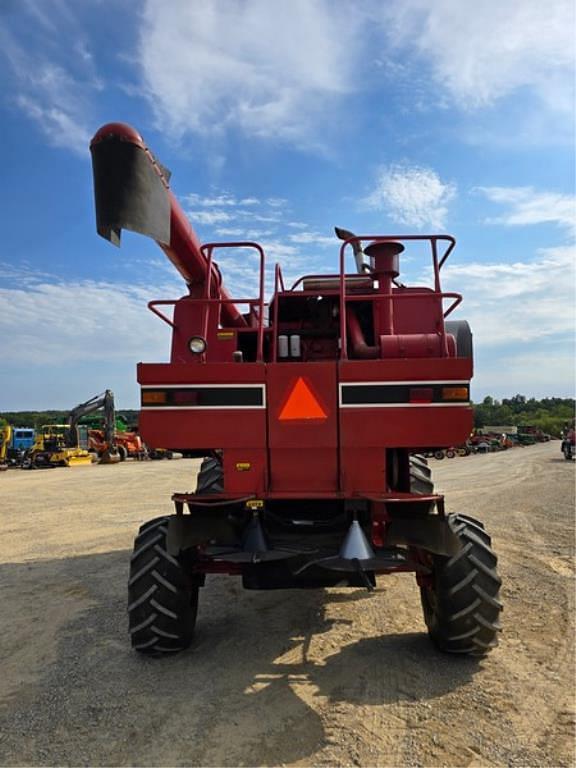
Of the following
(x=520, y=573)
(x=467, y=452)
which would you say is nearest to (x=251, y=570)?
(x=520, y=573)

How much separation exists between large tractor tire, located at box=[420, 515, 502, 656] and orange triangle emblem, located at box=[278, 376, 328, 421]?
4.15ft

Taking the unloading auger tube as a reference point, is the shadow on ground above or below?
below

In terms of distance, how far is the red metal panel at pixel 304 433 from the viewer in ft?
14.3

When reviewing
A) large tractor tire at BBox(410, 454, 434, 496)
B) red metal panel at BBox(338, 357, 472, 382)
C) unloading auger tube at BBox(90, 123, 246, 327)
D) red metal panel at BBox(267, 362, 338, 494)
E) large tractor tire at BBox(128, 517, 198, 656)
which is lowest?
large tractor tire at BBox(128, 517, 198, 656)

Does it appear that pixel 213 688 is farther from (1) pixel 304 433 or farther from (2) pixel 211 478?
(2) pixel 211 478

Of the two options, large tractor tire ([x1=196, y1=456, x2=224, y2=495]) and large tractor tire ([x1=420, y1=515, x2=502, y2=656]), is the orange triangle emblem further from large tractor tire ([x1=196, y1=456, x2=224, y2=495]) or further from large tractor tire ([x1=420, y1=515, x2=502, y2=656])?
large tractor tire ([x1=196, y1=456, x2=224, y2=495])

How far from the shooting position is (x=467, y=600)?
4289mm

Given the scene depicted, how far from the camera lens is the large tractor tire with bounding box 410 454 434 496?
7.09m

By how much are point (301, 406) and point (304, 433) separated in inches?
7.9

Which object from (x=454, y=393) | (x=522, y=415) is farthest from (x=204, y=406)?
(x=522, y=415)

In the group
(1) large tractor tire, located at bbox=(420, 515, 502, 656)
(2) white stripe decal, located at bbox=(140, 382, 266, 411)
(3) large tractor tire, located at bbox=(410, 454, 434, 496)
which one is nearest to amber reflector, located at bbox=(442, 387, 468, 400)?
(1) large tractor tire, located at bbox=(420, 515, 502, 656)

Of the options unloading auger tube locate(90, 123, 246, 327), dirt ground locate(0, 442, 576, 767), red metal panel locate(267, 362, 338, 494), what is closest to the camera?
dirt ground locate(0, 442, 576, 767)

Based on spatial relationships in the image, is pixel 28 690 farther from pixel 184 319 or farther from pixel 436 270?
pixel 436 270

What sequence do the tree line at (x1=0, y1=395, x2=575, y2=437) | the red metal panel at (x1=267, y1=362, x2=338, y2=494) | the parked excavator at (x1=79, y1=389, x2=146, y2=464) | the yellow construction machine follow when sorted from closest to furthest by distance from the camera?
the red metal panel at (x1=267, y1=362, x2=338, y2=494) → the yellow construction machine → the parked excavator at (x1=79, y1=389, x2=146, y2=464) → the tree line at (x1=0, y1=395, x2=575, y2=437)
